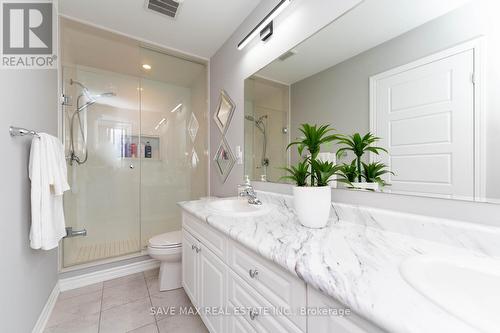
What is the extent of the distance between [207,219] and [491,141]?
1186 millimetres

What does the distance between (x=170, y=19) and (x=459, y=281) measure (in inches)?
96.0

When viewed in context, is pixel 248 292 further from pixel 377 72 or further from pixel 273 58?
pixel 273 58

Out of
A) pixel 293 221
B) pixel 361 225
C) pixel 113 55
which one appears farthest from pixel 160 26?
pixel 361 225

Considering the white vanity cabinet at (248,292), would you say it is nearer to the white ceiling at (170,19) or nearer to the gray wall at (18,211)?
the gray wall at (18,211)

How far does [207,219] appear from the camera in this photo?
1.15m

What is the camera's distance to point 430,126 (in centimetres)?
80

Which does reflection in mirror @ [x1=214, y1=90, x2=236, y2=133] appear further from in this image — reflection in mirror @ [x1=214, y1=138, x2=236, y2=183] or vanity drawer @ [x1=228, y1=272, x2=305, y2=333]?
vanity drawer @ [x1=228, y1=272, x2=305, y2=333]

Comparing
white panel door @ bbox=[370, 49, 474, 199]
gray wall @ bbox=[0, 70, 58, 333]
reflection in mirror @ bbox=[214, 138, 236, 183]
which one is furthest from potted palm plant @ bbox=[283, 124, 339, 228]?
gray wall @ bbox=[0, 70, 58, 333]

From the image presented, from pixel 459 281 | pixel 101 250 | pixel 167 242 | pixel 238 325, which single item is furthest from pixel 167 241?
pixel 459 281

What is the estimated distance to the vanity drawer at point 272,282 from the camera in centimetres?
63

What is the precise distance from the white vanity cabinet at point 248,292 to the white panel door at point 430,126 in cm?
62

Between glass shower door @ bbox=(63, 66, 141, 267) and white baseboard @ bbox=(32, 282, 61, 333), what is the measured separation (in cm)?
28

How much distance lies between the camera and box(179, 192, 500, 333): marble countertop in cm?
40

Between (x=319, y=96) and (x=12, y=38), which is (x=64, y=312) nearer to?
(x=12, y=38)
